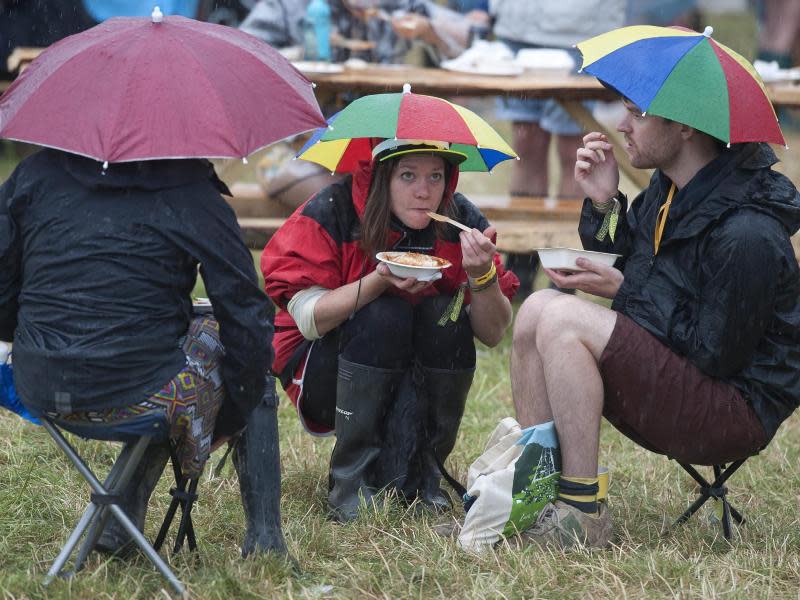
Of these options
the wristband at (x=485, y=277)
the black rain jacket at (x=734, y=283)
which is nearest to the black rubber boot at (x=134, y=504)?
the wristband at (x=485, y=277)

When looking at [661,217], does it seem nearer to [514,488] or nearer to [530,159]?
[514,488]

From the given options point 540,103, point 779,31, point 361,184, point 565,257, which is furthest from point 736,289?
point 779,31

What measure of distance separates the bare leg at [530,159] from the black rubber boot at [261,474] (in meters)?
4.59

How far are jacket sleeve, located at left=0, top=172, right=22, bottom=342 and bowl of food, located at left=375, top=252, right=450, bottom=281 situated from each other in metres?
0.97

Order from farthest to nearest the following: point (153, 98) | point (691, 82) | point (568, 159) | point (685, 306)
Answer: point (568, 159), point (685, 306), point (691, 82), point (153, 98)

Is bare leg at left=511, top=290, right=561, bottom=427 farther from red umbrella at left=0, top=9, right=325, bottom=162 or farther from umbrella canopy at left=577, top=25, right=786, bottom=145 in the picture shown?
red umbrella at left=0, top=9, right=325, bottom=162

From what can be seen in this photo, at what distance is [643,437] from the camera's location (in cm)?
321

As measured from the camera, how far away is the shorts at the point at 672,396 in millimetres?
3078

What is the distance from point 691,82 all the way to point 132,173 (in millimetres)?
1468

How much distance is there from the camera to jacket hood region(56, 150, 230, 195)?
2559 mm

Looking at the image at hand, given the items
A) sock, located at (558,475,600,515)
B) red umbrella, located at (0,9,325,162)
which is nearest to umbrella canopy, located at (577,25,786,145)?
red umbrella, located at (0,9,325,162)

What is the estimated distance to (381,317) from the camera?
11.1 feet

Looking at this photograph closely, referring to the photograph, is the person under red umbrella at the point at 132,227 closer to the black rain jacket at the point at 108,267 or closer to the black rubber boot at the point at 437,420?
the black rain jacket at the point at 108,267

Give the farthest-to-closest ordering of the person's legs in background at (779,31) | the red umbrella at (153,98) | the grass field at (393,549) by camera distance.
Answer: the person's legs in background at (779,31) < the grass field at (393,549) < the red umbrella at (153,98)
